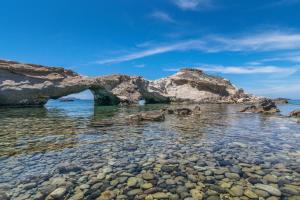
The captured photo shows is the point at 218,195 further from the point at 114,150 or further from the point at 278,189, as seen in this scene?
the point at 114,150

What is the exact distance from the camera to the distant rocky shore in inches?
1676

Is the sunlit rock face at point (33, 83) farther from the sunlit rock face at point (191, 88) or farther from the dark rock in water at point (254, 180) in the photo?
the dark rock in water at point (254, 180)

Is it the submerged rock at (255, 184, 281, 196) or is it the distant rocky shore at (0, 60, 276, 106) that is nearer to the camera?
the submerged rock at (255, 184, 281, 196)

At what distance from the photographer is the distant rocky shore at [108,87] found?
140ft

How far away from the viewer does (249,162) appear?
823 centimetres

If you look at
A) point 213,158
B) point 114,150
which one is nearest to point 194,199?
point 213,158

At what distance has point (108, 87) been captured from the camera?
181 ft

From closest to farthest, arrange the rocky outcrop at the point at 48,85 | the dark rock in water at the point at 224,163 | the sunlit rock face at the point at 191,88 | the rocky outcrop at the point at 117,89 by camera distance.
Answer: the dark rock in water at the point at 224,163
the rocky outcrop at the point at 48,85
the rocky outcrop at the point at 117,89
the sunlit rock face at the point at 191,88

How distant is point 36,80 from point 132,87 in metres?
23.0

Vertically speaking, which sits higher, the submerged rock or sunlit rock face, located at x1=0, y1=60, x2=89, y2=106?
sunlit rock face, located at x1=0, y1=60, x2=89, y2=106

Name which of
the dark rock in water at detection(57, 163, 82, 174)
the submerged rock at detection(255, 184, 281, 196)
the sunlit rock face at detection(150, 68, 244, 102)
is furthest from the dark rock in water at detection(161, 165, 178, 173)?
the sunlit rock face at detection(150, 68, 244, 102)

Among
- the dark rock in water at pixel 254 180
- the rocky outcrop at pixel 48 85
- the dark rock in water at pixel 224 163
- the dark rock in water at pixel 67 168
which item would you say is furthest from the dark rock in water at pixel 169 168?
the rocky outcrop at pixel 48 85

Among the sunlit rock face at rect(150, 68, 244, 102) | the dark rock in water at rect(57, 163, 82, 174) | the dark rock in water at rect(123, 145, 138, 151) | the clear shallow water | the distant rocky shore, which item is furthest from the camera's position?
the sunlit rock face at rect(150, 68, 244, 102)

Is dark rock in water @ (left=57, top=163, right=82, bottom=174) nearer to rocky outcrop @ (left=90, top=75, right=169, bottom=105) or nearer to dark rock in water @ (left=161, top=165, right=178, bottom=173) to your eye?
dark rock in water @ (left=161, top=165, right=178, bottom=173)
